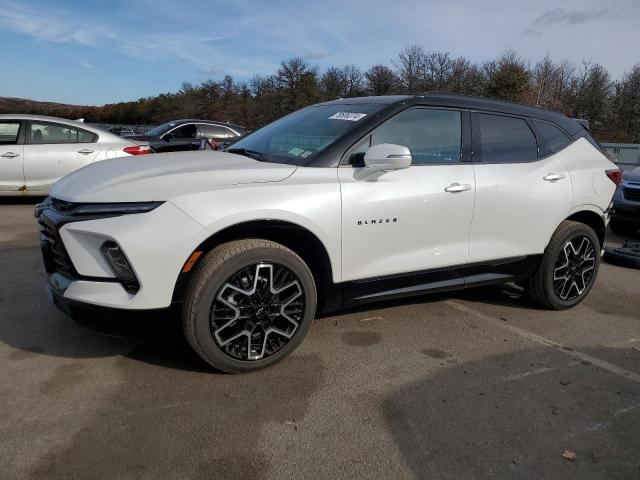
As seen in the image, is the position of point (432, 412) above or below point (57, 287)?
below

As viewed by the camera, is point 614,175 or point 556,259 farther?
point 614,175

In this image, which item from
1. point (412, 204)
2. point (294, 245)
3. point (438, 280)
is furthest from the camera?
point (438, 280)

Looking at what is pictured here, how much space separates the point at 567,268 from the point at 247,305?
2890 mm

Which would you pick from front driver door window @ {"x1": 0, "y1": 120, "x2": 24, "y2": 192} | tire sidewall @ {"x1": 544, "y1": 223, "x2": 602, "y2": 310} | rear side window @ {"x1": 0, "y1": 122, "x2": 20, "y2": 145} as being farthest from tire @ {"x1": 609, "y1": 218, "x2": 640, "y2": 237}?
rear side window @ {"x1": 0, "y1": 122, "x2": 20, "y2": 145}

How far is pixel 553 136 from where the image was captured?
4.20 m

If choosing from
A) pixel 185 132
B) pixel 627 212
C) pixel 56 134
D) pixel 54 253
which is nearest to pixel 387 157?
pixel 54 253

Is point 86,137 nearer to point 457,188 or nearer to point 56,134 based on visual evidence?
point 56,134

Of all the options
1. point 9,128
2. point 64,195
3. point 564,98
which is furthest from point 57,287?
point 564,98

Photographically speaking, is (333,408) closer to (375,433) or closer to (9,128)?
(375,433)

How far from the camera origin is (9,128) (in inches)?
307

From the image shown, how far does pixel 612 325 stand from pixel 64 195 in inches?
165

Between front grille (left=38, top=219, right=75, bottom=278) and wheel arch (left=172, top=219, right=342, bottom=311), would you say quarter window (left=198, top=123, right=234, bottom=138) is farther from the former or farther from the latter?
wheel arch (left=172, top=219, right=342, bottom=311)

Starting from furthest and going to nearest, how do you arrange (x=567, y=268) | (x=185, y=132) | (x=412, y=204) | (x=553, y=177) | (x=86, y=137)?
(x=185, y=132)
(x=86, y=137)
(x=567, y=268)
(x=553, y=177)
(x=412, y=204)

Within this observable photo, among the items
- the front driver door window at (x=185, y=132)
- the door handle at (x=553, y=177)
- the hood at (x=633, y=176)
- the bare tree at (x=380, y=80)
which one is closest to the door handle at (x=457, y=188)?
the door handle at (x=553, y=177)
